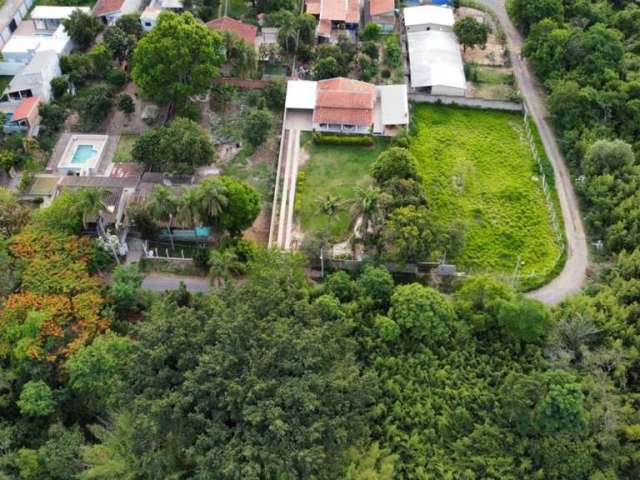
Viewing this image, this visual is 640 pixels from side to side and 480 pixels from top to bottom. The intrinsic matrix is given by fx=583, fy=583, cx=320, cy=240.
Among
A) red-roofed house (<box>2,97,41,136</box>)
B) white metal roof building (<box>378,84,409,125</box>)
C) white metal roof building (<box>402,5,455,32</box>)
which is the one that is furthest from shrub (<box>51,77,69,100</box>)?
white metal roof building (<box>402,5,455,32</box>)

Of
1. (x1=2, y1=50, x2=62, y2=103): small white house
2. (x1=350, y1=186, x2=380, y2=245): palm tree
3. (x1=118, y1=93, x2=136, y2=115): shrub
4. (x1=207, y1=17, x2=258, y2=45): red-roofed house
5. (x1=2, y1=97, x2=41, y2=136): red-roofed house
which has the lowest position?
(x1=350, y1=186, x2=380, y2=245): palm tree

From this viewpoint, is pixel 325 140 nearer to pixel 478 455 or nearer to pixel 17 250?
pixel 17 250

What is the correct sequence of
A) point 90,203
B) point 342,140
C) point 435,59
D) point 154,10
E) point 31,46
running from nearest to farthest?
point 90,203, point 342,140, point 31,46, point 435,59, point 154,10

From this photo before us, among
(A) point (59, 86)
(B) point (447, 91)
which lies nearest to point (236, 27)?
(A) point (59, 86)

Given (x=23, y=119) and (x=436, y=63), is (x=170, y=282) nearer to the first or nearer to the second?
(x=23, y=119)

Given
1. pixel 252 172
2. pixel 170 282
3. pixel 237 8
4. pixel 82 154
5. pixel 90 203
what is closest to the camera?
pixel 90 203

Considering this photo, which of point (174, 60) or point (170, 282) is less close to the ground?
point (174, 60)

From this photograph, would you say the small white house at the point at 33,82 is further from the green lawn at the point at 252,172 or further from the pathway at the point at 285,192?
the pathway at the point at 285,192

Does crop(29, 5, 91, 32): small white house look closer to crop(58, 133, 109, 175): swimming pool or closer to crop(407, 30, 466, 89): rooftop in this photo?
crop(58, 133, 109, 175): swimming pool
